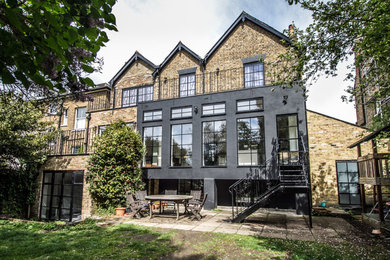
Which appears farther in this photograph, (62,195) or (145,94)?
(145,94)

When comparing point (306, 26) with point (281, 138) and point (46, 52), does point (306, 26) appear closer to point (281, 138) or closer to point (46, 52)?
point (281, 138)

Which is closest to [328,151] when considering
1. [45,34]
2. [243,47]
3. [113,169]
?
[243,47]

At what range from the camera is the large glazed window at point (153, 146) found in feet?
43.8

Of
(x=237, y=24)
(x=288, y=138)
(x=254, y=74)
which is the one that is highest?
(x=237, y=24)

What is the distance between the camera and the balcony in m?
7.41

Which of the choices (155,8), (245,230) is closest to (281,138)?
(245,230)

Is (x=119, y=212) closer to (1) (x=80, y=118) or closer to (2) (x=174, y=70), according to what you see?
(2) (x=174, y=70)

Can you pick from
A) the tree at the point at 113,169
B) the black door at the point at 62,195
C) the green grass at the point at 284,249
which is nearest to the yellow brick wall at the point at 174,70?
the tree at the point at 113,169

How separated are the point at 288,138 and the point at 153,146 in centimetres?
695

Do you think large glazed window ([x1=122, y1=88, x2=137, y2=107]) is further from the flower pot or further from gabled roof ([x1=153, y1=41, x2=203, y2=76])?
the flower pot

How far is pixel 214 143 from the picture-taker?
12.3 meters

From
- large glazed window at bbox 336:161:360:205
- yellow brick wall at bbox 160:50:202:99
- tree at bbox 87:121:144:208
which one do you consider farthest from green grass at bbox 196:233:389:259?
yellow brick wall at bbox 160:50:202:99

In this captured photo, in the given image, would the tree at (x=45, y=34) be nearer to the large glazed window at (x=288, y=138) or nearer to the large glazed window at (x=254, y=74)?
the large glazed window at (x=288, y=138)

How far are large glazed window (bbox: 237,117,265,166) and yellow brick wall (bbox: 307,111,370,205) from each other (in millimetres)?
2841
